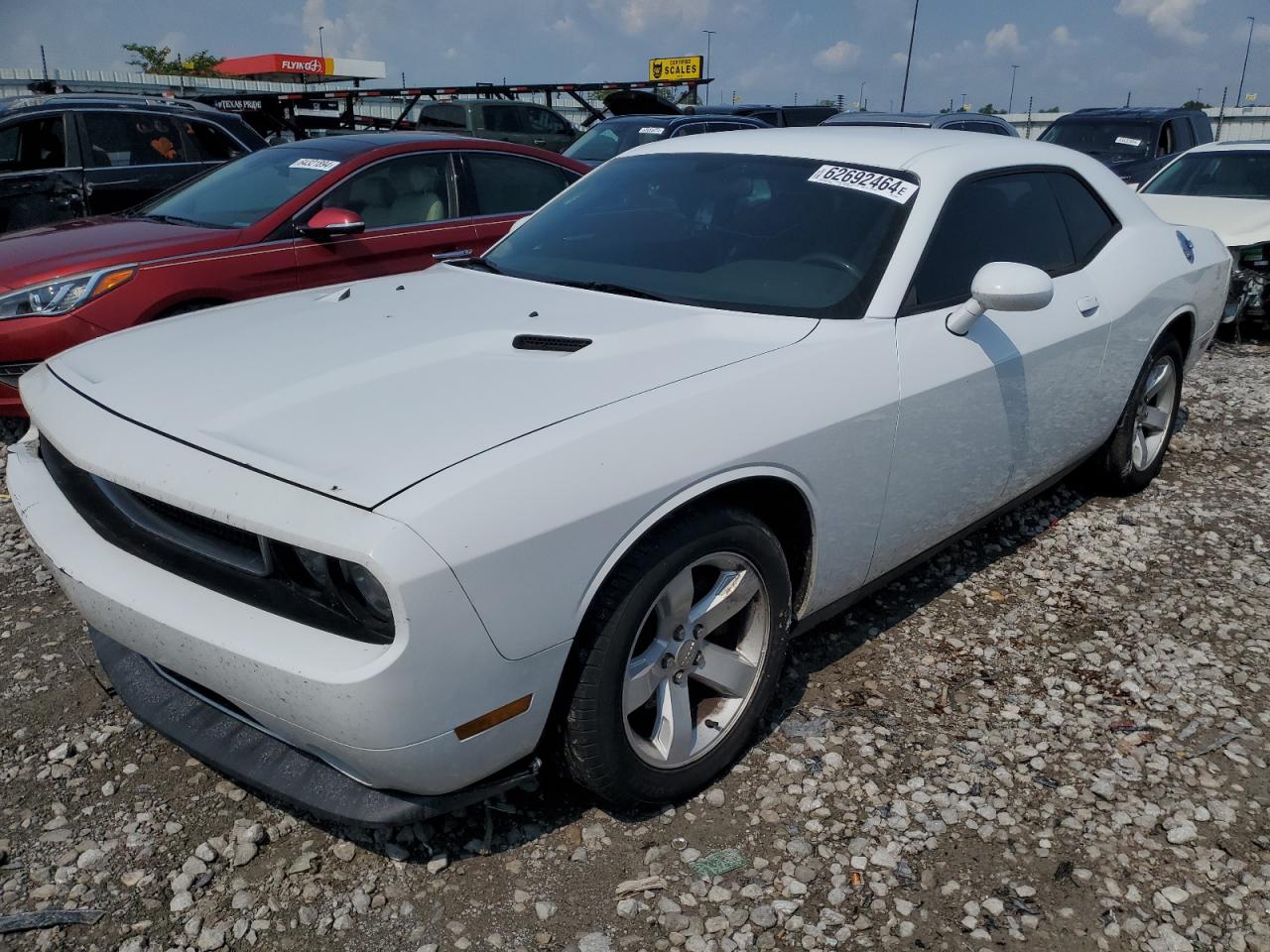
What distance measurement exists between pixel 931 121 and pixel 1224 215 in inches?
182

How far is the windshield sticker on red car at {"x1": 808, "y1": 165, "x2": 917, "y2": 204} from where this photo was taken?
3.07 metres

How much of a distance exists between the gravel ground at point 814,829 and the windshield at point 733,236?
121 centimetres

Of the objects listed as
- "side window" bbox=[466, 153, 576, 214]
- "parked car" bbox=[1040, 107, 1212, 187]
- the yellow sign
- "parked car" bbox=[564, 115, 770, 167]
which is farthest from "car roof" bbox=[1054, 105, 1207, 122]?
Answer: the yellow sign

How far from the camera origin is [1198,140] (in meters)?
13.0

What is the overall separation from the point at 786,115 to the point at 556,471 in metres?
18.5

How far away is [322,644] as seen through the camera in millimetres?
1932

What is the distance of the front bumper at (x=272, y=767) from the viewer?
2066 millimetres

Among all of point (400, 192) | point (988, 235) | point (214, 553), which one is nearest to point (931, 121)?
point (400, 192)

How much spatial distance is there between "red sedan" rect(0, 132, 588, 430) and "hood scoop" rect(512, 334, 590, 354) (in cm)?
140

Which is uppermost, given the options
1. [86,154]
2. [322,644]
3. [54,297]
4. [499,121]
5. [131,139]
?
[499,121]

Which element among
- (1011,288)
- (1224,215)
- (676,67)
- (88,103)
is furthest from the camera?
(676,67)

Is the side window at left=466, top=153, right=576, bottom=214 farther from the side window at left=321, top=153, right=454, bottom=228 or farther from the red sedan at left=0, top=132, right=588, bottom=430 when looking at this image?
the side window at left=321, top=153, right=454, bottom=228

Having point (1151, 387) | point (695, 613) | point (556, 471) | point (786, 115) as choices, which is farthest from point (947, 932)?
point (786, 115)

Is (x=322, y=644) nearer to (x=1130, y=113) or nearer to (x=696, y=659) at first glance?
(x=696, y=659)
